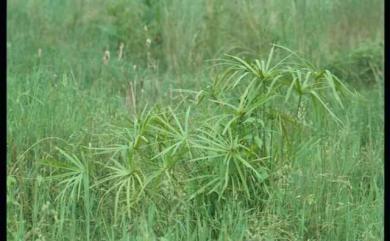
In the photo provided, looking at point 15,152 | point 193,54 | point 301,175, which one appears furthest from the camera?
point 193,54

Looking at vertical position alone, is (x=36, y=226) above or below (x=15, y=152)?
below


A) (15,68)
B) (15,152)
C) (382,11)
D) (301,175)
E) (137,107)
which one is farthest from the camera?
(382,11)

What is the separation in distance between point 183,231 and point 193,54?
2470 millimetres

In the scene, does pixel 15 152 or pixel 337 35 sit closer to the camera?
pixel 15 152

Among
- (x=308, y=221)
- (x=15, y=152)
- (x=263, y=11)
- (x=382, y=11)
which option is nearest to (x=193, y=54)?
(x=263, y=11)

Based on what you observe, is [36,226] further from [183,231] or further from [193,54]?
[193,54]

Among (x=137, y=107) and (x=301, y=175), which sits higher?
(x=137, y=107)

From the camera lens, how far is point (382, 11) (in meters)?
5.96

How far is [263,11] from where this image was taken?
5.80 m

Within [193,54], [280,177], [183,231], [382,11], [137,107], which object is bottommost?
[183,231]

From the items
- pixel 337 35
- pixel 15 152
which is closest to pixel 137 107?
pixel 15 152

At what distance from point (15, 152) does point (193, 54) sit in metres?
2.04

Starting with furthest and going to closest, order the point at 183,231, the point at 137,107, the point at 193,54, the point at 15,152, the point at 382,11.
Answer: the point at 382,11
the point at 193,54
the point at 137,107
the point at 15,152
the point at 183,231

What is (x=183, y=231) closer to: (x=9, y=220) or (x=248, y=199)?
(x=248, y=199)
